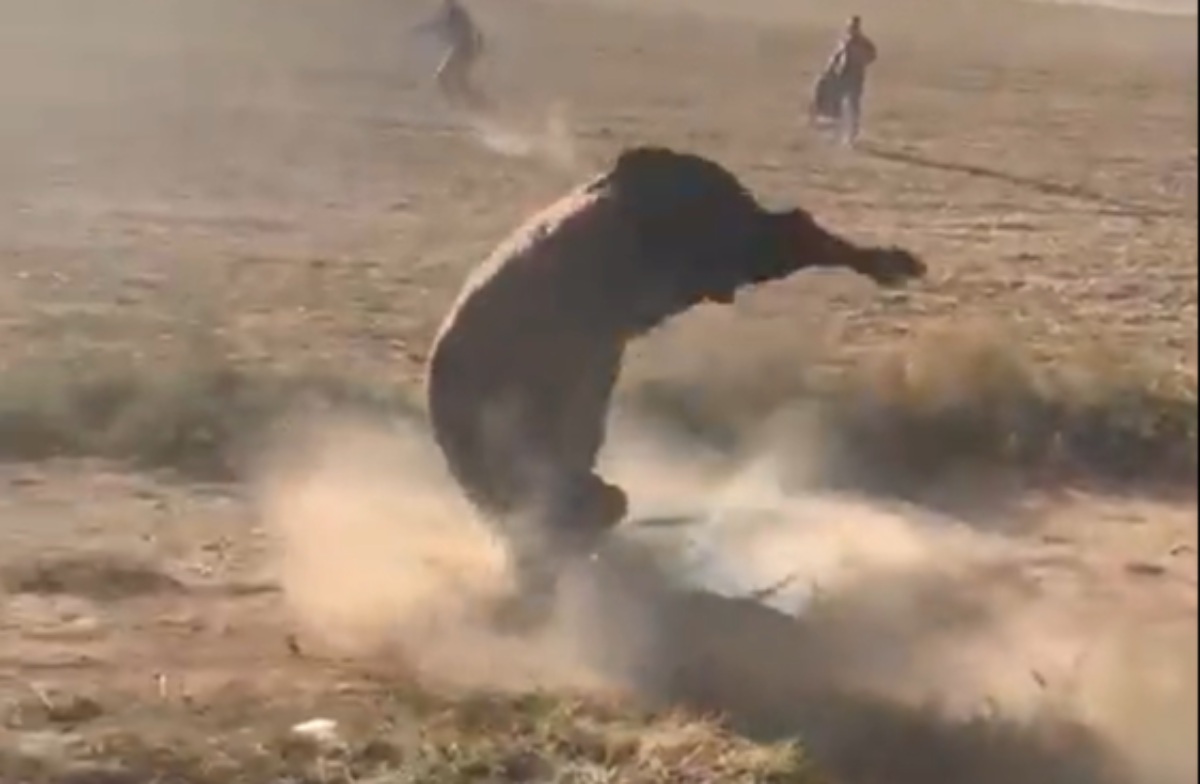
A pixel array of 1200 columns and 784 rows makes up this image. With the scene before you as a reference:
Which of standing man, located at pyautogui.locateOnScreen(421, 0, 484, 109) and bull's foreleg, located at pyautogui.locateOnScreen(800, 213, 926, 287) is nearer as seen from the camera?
bull's foreleg, located at pyautogui.locateOnScreen(800, 213, 926, 287)

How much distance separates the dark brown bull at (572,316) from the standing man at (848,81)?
894 mm

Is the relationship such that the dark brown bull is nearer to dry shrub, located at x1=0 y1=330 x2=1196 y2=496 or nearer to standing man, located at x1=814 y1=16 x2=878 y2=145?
dry shrub, located at x1=0 y1=330 x2=1196 y2=496

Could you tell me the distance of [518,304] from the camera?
245cm

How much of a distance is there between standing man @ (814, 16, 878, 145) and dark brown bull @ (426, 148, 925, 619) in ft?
2.93

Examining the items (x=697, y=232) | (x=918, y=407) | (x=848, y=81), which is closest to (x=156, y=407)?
(x=697, y=232)

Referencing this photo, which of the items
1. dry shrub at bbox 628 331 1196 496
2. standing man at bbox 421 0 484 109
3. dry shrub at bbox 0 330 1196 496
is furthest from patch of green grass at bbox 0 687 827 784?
dry shrub at bbox 628 331 1196 496

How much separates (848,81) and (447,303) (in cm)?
145

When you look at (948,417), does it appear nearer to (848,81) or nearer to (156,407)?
(848,81)

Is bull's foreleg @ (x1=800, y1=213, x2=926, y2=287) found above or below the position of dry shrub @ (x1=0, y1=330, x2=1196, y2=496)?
above

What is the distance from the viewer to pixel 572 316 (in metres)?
2.46

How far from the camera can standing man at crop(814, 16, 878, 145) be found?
137 inches

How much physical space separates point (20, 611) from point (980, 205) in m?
2.84

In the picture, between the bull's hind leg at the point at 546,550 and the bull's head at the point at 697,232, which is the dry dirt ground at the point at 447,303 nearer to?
the bull's hind leg at the point at 546,550

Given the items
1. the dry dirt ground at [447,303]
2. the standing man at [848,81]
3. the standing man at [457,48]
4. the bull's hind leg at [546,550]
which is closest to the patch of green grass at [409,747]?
the dry dirt ground at [447,303]
